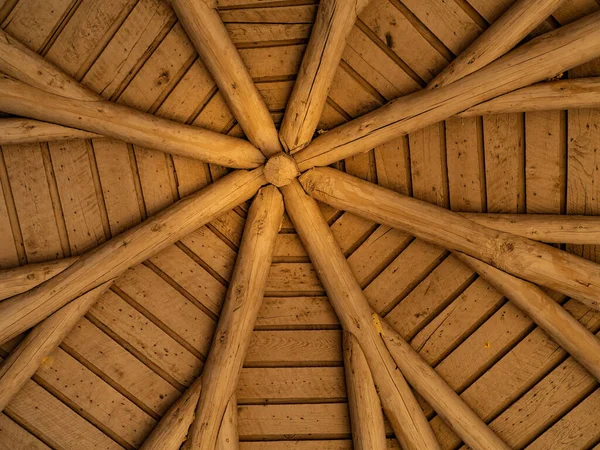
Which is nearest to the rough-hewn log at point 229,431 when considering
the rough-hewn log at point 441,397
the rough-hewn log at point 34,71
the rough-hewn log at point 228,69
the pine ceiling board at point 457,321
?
the rough-hewn log at point 441,397

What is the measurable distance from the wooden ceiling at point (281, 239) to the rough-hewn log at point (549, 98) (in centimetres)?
24

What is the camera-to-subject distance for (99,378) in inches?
179

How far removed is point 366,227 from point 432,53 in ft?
4.42

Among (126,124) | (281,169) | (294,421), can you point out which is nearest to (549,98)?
(281,169)

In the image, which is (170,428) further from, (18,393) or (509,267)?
(509,267)

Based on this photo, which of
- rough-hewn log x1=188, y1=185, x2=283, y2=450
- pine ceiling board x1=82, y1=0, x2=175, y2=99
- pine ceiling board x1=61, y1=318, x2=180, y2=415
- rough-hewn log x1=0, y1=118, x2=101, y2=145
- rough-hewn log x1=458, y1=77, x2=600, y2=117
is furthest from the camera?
pine ceiling board x1=61, y1=318, x2=180, y2=415

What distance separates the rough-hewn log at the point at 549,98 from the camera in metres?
3.95

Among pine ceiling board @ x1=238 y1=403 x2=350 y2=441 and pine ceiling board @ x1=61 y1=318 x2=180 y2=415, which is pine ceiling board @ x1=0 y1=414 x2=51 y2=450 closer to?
pine ceiling board @ x1=61 y1=318 x2=180 y2=415

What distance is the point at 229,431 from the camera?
438 cm

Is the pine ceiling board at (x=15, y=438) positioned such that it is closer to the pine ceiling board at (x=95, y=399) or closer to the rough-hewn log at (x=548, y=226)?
the pine ceiling board at (x=95, y=399)

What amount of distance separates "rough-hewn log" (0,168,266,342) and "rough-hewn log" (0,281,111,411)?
0.06 metres

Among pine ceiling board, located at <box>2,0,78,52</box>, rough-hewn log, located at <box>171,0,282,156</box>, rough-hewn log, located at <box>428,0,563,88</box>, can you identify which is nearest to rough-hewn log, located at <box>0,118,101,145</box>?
pine ceiling board, located at <box>2,0,78,52</box>

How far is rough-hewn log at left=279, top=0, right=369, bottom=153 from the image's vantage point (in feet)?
13.0

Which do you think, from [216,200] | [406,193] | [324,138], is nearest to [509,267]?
[406,193]
